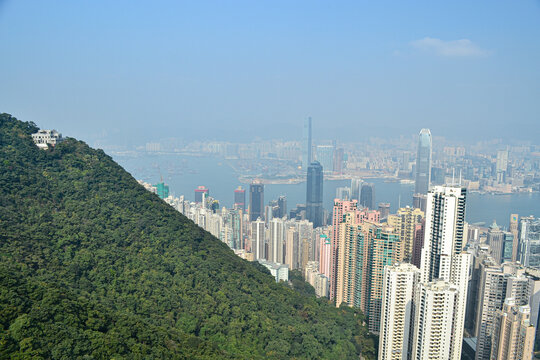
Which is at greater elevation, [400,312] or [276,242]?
[400,312]

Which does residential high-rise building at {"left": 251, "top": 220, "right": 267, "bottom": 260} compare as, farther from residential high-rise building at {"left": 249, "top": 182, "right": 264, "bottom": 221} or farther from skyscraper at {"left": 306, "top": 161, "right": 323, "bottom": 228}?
residential high-rise building at {"left": 249, "top": 182, "right": 264, "bottom": 221}

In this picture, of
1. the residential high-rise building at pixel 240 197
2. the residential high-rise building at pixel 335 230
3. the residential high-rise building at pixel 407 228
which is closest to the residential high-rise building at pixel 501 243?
the residential high-rise building at pixel 407 228

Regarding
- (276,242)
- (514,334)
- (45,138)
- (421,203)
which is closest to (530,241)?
(421,203)

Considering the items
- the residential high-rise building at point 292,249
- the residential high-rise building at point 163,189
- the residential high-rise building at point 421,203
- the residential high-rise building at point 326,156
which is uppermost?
the residential high-rise building at point 326,156

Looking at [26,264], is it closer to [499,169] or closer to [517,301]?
[517,301]

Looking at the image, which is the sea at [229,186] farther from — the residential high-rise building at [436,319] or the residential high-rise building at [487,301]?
the residential high-rise building at [436,319]

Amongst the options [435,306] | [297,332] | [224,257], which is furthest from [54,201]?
[435,306]

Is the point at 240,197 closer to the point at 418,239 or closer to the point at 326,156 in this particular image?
the point at 326,156

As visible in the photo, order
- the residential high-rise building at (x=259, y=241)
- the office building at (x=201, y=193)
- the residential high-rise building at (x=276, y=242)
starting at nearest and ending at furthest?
the residential high-rise building at (x=276, y=242) → the residential high-rise building at (x=259, y=241) → the office building at (x=201, y=193)
